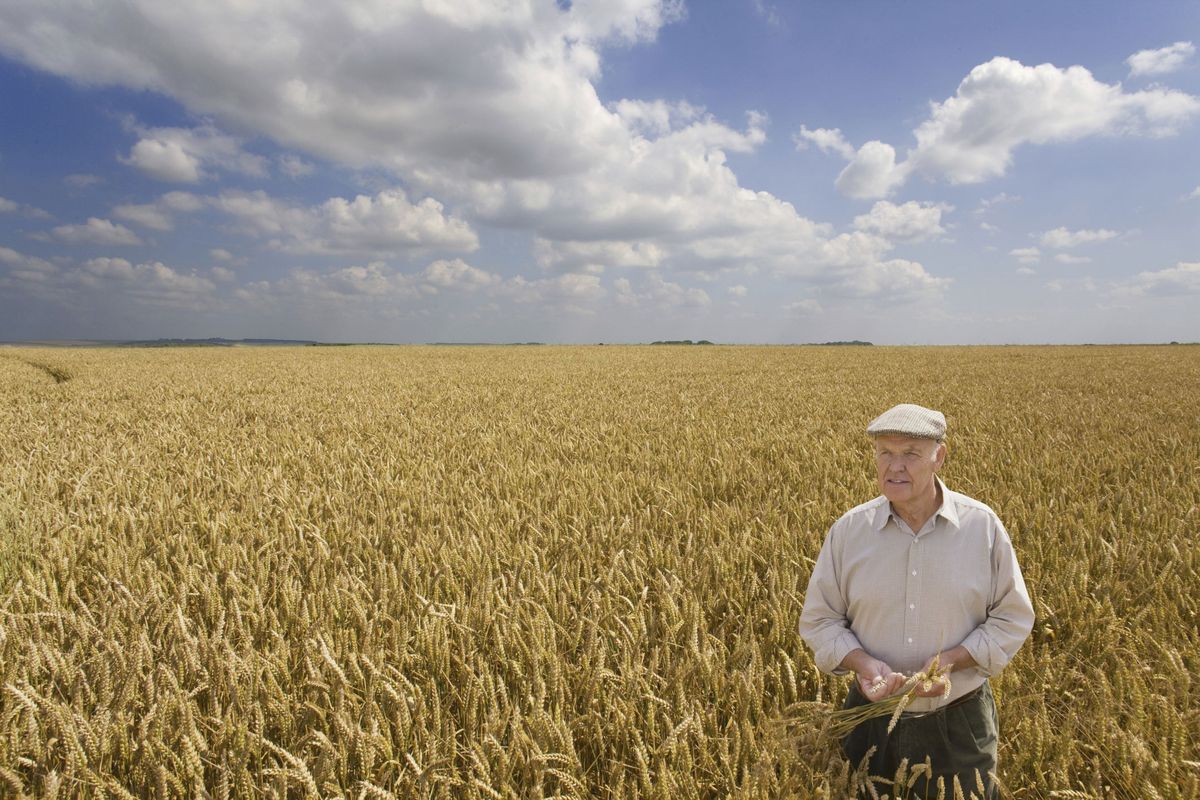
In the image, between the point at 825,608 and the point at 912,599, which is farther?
the point at 825,608

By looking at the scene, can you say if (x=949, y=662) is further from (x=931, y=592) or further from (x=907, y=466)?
(x=907, y=466)

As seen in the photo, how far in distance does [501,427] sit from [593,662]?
237 inches

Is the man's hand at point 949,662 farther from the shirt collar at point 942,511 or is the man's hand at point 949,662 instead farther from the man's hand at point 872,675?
the shirt collar at point 942,511

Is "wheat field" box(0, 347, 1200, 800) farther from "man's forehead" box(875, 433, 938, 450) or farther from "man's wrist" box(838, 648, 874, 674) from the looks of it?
"man's forehead" box(875, 433, 938, 450)

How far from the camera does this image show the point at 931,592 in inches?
62.3

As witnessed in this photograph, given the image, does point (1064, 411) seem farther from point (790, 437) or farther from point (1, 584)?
point (1, 584)

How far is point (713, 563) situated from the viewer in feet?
10.0

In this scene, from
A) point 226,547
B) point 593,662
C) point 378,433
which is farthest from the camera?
point 378,433

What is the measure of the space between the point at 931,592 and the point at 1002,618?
162 mm

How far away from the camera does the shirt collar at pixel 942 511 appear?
1.56 metres

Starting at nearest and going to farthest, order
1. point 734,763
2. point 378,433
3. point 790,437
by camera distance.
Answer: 1. point 734,763
2. point 790,437
3. point 378,433

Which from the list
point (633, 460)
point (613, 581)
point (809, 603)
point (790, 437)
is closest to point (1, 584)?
point (613, 581)

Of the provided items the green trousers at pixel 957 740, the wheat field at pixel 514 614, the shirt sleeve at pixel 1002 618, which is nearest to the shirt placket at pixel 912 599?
the shirt sleeve at pixel 1002 618

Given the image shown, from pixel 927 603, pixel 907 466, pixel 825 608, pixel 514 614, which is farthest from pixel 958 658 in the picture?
pixel 514 614
